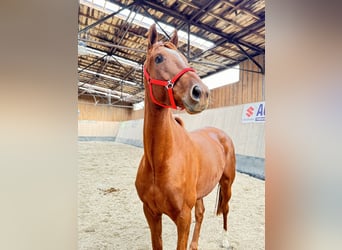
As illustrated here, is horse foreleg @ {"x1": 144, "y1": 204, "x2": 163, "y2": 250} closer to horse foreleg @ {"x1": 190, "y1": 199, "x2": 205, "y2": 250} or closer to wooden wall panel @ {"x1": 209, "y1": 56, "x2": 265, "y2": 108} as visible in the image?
horse foreleg @ {"x1": 190, "y1": 199, "x2": 205, "y2": 250}

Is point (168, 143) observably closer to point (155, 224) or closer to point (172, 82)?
point (172, 82)

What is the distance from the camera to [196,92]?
0.70m

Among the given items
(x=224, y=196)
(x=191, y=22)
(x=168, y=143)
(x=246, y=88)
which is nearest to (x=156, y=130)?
(x=168, y=143)

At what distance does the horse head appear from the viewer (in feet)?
2.29

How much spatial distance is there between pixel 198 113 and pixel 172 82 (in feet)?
0.51

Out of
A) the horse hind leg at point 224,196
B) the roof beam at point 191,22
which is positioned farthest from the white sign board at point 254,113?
the horse hind leg at point 224,196

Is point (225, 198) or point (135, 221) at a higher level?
point (225, 198)

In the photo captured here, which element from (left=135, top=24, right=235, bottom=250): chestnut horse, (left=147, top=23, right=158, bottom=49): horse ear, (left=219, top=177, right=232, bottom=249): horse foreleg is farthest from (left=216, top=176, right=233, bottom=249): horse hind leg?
(left=147, top=23, right=158, bottom=49): horse ear

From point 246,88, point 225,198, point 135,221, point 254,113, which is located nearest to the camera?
point 225,198
